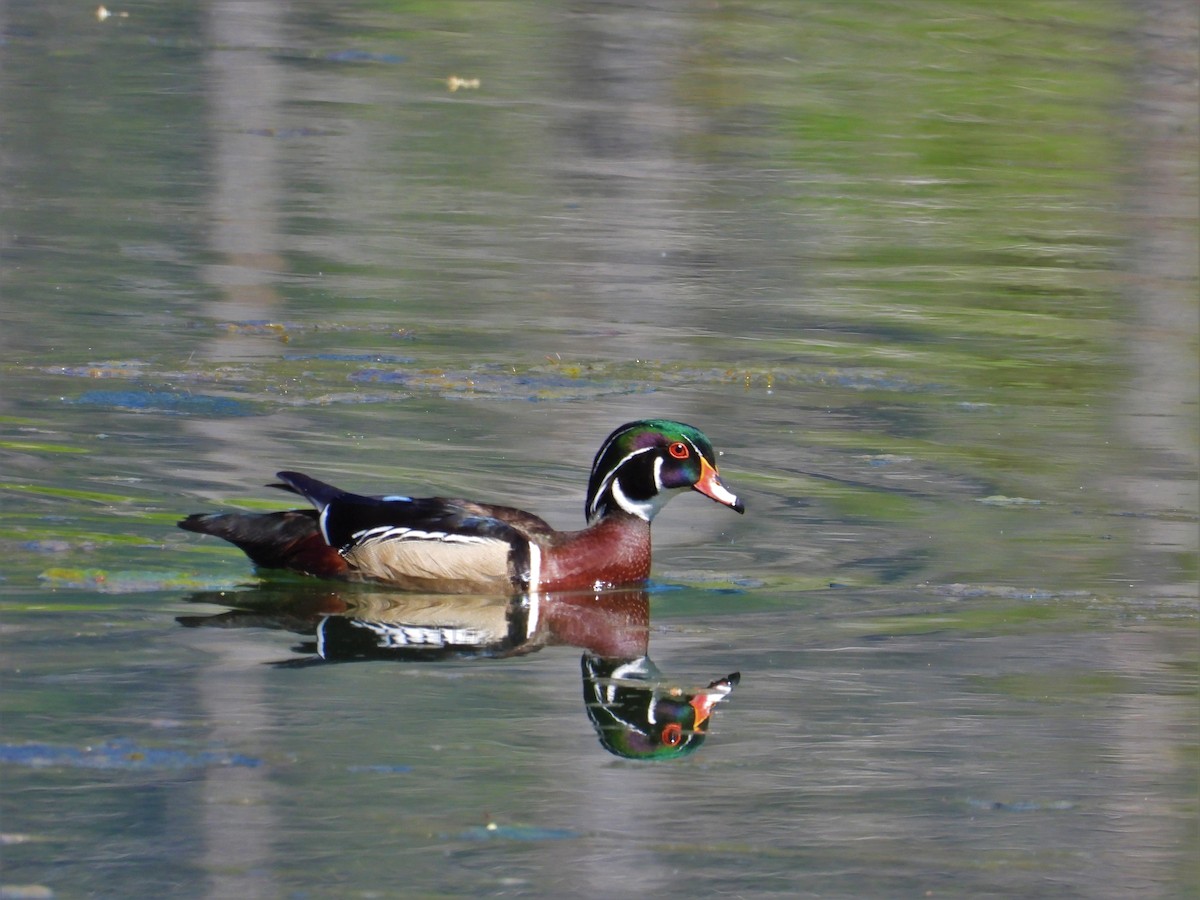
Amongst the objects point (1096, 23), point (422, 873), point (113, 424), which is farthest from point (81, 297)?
point (1096, 23)

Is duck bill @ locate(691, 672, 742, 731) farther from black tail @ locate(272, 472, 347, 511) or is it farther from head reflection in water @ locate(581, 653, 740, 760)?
black tail @ locate(272, 472, 347, 511)

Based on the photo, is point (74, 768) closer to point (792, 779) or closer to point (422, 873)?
point (422, 873)

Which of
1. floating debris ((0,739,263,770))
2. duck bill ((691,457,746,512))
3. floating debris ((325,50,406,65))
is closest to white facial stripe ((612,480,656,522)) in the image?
duck bill ((691,457,746,512))

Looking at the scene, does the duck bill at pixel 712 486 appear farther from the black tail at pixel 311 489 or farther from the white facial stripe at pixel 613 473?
the black tail at pixel 311 489

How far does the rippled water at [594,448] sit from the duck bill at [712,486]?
333mm

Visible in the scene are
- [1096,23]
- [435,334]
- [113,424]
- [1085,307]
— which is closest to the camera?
[113,424]

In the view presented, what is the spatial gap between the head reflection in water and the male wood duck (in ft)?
3.03

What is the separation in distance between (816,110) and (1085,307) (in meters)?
8.19

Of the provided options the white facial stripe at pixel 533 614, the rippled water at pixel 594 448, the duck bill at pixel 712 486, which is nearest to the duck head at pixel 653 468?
the duck bill at pixel 712 486

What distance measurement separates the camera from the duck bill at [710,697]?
25.2 feet

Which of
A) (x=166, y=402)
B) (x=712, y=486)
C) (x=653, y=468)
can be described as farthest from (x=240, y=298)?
(x=712, y=486)

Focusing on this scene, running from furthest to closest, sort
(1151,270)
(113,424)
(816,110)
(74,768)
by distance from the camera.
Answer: (816,110)
(1151,270)
(113,424)
(74,768)

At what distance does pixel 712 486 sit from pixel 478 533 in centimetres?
99

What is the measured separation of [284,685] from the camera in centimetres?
776
